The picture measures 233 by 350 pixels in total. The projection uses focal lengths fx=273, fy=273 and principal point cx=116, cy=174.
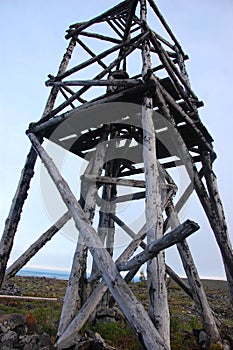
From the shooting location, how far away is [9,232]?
5102mm

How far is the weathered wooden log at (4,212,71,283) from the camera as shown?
5028 millimetres

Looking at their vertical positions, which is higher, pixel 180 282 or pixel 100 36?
pixel 100 36

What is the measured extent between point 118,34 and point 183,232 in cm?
644

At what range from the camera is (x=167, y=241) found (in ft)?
8.24

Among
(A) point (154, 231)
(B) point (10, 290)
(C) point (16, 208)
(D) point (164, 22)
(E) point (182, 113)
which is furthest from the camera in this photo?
(B) point (10, 290)

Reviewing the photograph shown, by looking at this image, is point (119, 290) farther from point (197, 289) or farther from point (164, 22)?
Result: point (164, 22)

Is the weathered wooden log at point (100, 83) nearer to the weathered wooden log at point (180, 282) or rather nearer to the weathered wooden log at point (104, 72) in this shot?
the weathered wooden log at point (104, 72)

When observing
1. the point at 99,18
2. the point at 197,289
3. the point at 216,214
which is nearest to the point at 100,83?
the point at 99,18

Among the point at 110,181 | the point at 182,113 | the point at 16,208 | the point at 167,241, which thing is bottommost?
the point at 167,241

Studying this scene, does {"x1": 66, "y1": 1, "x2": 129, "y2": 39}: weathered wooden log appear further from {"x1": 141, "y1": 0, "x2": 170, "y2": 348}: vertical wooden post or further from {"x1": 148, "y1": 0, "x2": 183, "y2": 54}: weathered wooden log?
{"x1": 141, "y1": 0, "x2": 170, "y2": 348}: vertical wooden post

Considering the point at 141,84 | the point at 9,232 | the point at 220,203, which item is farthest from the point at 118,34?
the point at 9,232

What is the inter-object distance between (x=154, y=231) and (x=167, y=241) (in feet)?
2.17

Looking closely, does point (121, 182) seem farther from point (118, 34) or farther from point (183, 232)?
point (118, 34)

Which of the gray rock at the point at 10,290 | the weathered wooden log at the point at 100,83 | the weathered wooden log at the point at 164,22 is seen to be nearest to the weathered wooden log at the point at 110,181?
the weathered wooden log at the point at 100,83
